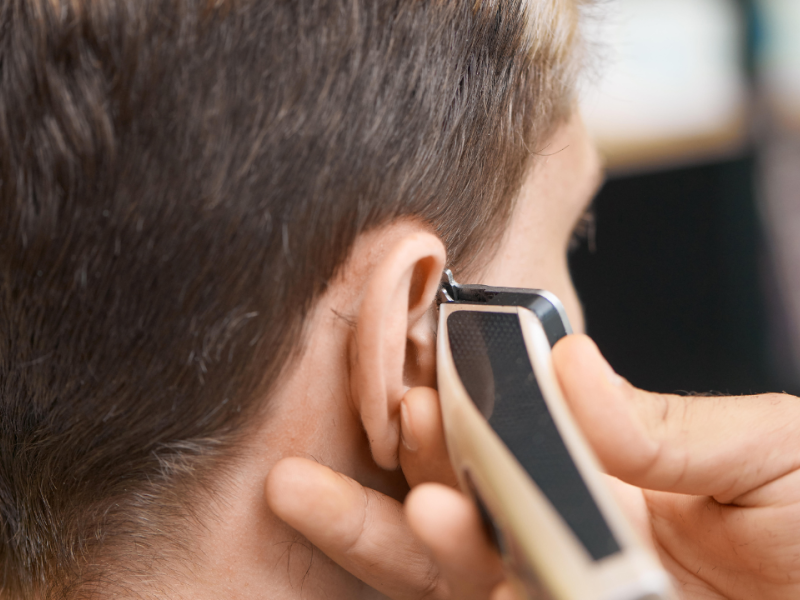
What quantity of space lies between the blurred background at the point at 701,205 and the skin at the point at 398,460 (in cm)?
121

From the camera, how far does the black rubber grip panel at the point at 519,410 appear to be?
1.16ft

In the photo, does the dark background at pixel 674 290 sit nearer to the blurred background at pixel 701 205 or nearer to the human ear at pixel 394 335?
the blurred background at pixel 701 205

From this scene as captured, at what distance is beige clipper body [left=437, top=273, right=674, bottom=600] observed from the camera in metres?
0.33

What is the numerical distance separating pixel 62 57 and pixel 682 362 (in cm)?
175

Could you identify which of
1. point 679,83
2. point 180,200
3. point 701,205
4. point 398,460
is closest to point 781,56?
point 679,83

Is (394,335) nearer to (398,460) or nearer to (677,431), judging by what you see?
(398,460)

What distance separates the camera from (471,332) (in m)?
0.55

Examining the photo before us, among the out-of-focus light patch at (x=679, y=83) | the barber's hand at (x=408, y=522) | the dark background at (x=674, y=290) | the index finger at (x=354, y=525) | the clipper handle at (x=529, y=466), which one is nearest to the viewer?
the clipper handle at (x=529, y=466)

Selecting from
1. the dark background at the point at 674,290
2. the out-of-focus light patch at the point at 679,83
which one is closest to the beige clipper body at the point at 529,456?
the dark background at the point at 674,290

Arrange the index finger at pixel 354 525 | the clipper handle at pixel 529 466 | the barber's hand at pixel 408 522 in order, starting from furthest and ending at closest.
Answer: the index finger at pixel 354 525 → the barber's hand at pixel 408 522 → the clipper handle at pixel 529 466

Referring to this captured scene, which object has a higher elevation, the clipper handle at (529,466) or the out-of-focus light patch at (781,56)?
the out-of-focus light patch at (781,56)

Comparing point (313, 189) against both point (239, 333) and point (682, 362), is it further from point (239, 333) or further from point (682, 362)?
point (682, 362)

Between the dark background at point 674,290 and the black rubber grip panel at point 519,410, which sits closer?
the black rubber grip panel at point 519,410

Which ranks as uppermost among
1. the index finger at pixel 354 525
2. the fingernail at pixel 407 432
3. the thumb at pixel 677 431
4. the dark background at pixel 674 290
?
the thumb at pixel 677 431
